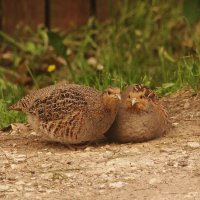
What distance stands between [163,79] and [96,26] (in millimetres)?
2125

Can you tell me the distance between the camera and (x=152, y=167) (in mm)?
5410

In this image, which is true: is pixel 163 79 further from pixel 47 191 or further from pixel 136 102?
pixel 47 191

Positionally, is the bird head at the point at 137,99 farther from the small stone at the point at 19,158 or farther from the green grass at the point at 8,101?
the green grass at the point at 8,101

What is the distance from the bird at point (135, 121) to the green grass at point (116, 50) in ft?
3.93

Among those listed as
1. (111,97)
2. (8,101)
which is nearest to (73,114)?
(111,97)

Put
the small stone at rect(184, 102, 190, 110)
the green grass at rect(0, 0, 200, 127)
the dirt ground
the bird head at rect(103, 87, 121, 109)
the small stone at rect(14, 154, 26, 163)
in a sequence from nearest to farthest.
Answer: the dirt ground < the small stone at rect(14, 154, 26, 163) < the bird head at rect(103, 87, 121, 109) < the small stone at rect(184, 102, 190, 110) < the green grass at rect(0, 0, 200, 127)

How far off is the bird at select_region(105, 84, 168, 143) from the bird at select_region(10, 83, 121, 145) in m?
0.09

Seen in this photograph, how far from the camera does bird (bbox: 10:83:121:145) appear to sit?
19.2 feet

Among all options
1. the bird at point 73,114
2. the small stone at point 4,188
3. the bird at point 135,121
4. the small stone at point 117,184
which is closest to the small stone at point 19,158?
the bird at point 73,114

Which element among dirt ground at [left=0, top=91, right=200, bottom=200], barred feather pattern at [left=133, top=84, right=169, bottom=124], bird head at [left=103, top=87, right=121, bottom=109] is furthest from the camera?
barred feather pattern at [left=133, top=84, right=169, bottom=124]

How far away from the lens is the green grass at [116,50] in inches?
301

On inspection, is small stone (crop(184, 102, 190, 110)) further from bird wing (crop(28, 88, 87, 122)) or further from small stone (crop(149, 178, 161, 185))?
small stone (crop(149, 178, 161, 185))

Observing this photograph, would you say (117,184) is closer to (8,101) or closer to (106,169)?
(106,169)

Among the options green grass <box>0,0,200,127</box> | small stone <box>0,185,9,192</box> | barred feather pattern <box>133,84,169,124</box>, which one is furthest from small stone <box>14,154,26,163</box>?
green grass <box>0,0,200,127</box>
